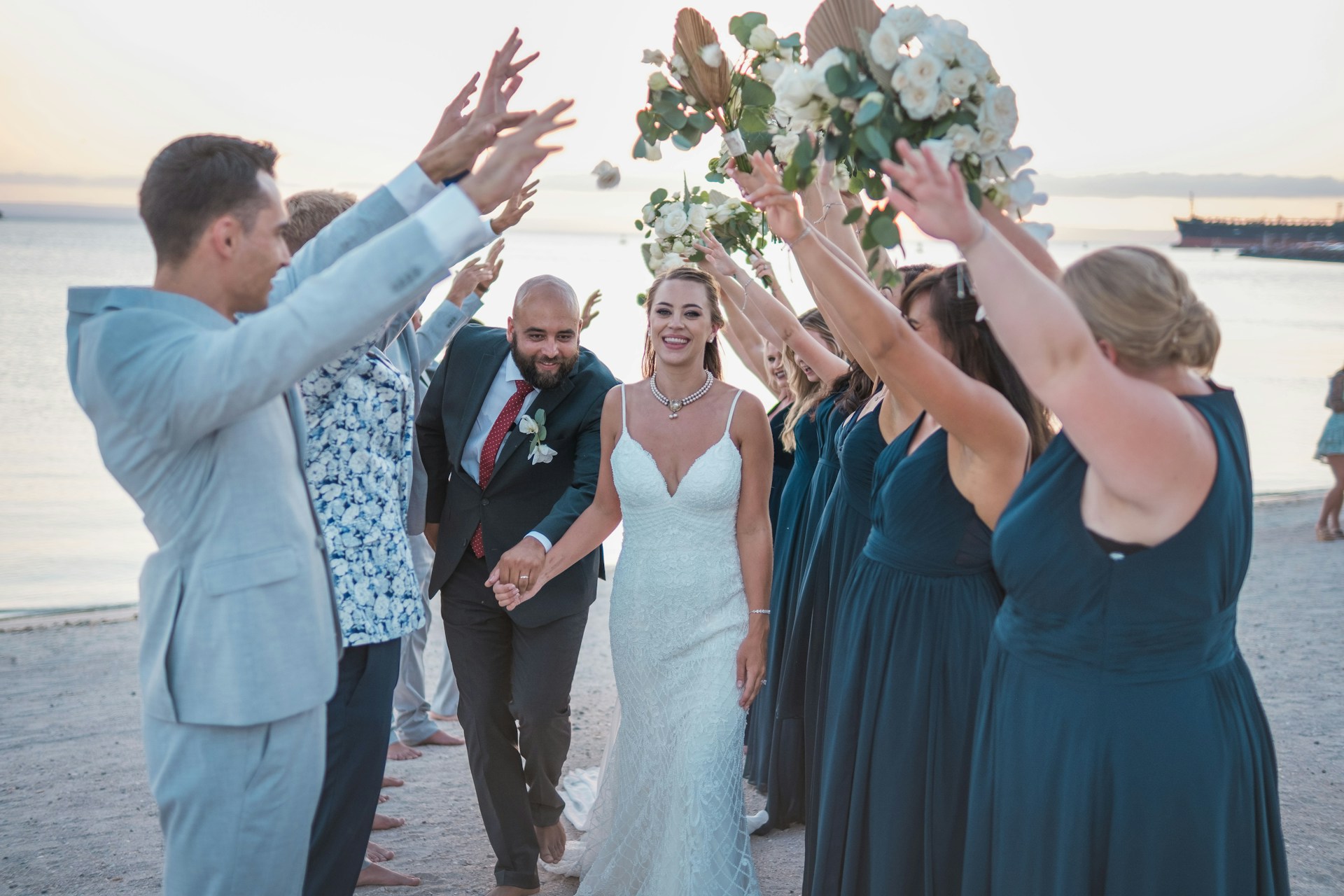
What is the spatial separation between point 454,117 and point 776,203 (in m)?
0.98

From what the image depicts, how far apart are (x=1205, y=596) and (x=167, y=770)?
7.60ft

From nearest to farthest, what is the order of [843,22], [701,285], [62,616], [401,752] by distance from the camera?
1. [843,22]
2. [701,285]
3. [401,752]
4. [62,616]

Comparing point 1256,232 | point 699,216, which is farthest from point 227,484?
point 1256,232

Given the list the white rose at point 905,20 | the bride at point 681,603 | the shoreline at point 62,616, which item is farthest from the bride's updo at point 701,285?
the shoreline at point 62,616

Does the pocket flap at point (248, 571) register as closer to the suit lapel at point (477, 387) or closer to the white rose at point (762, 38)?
the white rose at point (762, 38)

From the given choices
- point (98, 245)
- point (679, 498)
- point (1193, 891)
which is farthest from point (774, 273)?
point (98, 245)

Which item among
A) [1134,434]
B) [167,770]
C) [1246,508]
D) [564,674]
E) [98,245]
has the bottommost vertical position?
[564,674]

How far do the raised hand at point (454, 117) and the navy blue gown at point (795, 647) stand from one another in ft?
7.18

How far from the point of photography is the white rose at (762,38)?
3.16 meters

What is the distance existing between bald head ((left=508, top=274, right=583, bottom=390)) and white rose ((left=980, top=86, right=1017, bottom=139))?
2.39 meters

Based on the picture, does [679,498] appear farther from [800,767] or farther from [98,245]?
[98,245]

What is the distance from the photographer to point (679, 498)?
4395mm

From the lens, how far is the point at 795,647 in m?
4.83

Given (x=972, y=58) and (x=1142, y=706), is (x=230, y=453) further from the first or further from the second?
(x=1142, y=706)
